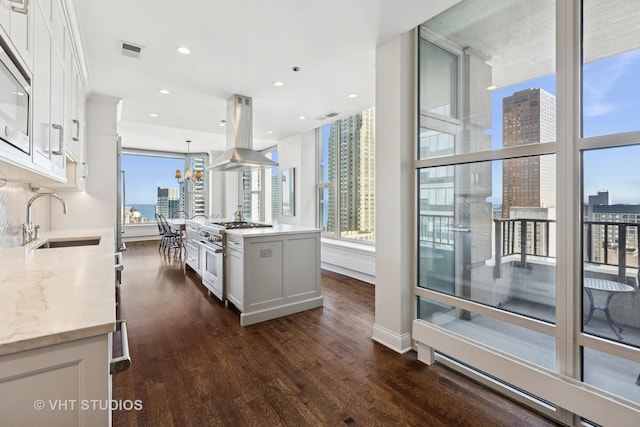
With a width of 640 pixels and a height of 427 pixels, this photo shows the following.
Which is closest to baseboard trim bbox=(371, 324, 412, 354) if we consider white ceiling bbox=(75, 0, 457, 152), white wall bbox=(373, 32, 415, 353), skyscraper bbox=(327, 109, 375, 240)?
white wall bbox=(373, 32, 415, 353)

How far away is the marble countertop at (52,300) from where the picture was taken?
0.77 meters

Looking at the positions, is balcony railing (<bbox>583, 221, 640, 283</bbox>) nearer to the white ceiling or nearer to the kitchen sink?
the white ceiling

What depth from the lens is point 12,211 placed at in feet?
7.22

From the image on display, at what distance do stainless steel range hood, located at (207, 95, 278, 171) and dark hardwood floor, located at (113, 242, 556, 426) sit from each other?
1.99m

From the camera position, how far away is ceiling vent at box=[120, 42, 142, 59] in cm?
283

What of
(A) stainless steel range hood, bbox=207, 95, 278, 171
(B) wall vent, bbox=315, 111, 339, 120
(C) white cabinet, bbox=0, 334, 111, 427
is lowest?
(C) white cabinet, bbox=0, 334, 111, 427

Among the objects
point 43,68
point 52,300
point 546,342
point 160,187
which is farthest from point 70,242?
point 160,187

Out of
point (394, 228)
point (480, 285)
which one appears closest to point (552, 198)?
point (480, 285)

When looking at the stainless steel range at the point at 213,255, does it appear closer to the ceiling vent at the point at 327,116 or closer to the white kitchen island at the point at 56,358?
the ceiling vent at the point at 327,116

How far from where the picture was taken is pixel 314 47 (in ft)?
9.49

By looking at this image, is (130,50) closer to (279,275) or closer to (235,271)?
(235,271)

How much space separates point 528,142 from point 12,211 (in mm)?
3581

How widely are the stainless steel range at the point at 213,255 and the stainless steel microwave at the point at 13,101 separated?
2386 millimetres

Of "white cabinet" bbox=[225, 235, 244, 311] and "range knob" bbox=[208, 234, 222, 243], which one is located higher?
"range knob" bbox=[208, 234, 222, 243]
